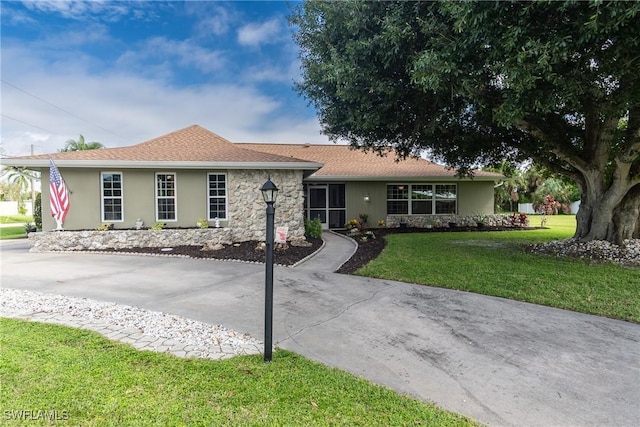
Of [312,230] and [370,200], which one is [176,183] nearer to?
[312,230]

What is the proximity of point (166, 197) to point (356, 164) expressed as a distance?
10.0 metres

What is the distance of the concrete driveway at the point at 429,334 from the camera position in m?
2.78

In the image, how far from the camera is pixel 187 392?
2.72m

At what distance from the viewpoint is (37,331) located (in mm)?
3963

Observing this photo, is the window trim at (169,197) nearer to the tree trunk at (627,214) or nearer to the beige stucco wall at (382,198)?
the beige stucco wall at (382,198)

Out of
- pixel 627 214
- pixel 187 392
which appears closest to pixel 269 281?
pixel 187 392

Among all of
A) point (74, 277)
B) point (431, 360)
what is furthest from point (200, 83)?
point (431, 360)

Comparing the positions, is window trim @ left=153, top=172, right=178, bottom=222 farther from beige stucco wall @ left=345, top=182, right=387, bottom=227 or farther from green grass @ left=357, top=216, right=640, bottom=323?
beige stucco wall @ left=345, top=182, right=387, bottom=227

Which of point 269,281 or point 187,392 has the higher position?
point 269,281

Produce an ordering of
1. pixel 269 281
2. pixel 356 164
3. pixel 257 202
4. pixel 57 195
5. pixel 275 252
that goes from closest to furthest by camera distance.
Answer: pixel 269 281, pixel 275 252, pixel 57 195, pixel 257 202, pixel 356 164

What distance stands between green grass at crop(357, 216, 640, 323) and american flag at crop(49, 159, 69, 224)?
943 cm

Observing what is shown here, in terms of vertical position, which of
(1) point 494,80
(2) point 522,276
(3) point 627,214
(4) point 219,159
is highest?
(1) point 494,80

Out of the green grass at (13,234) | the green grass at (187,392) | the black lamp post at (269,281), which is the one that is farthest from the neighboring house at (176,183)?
the green grass at (187,392)

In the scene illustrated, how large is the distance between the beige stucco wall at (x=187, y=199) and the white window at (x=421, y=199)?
6965 millimetres
